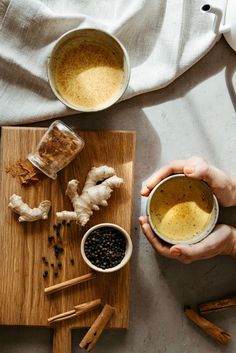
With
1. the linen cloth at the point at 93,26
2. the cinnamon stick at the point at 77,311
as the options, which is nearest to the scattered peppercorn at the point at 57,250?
the cinnamon stick at the point at 77,311

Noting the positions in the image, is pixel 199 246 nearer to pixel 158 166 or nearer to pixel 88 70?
pixel 158 166

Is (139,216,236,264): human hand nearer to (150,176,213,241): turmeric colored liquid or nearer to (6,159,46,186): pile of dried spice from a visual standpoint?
(150,176,213,241): turmeric colored liquid

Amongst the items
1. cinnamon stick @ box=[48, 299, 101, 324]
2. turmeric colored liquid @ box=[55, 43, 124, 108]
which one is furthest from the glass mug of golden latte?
cinnamon stick @ box=[48, 299, 101, 324]

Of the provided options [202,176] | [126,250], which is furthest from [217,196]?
[126,250]

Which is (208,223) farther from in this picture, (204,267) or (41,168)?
(41,168)

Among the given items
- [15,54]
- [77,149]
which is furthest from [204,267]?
[15,54]
